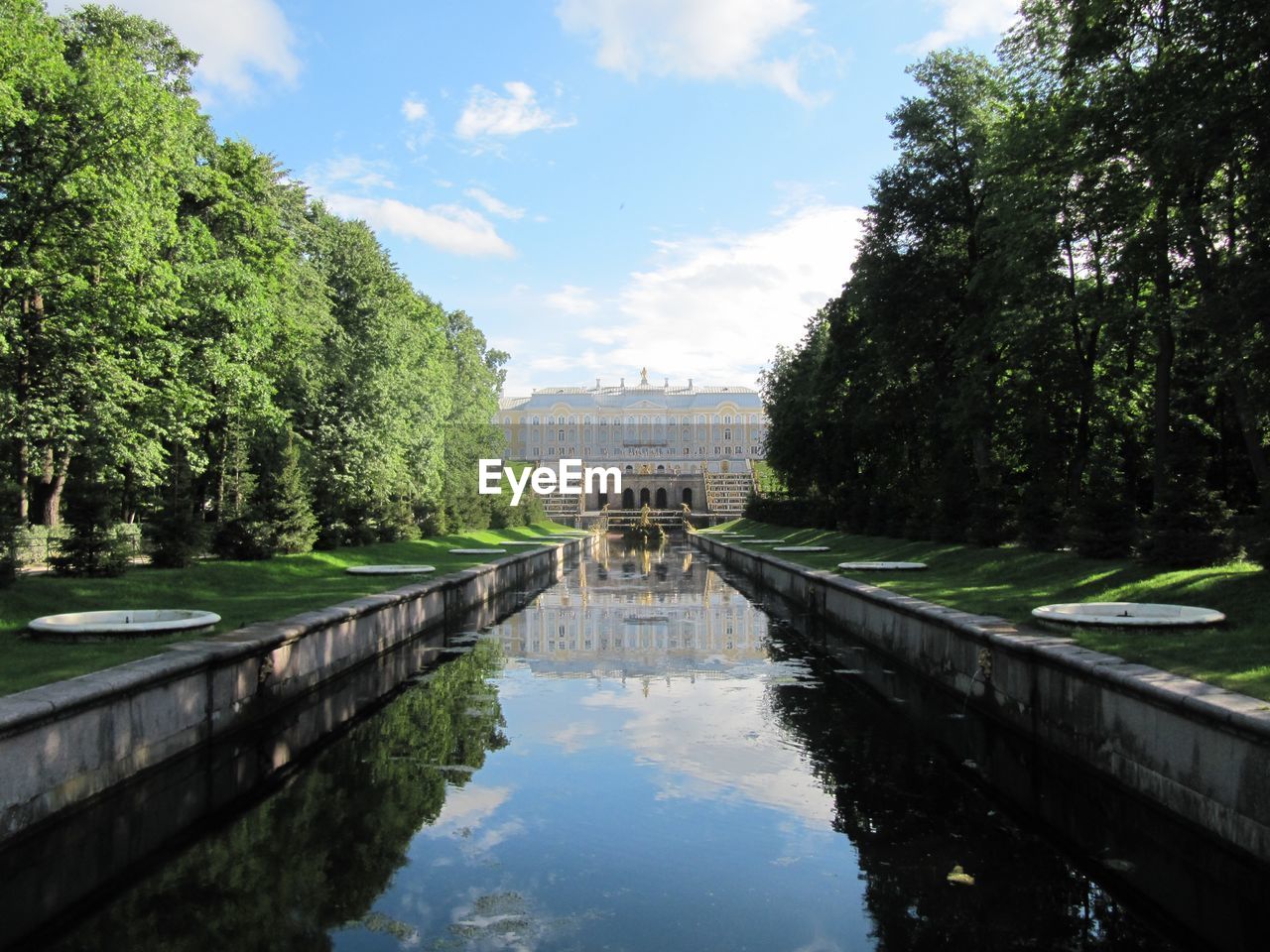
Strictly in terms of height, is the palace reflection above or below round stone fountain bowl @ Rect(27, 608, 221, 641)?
below

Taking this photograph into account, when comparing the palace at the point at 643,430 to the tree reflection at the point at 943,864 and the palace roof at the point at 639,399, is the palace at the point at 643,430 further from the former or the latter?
the tree reflection at the point at 943,864

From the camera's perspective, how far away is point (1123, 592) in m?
12.9

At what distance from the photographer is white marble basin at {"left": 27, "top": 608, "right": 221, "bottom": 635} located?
9641 mm

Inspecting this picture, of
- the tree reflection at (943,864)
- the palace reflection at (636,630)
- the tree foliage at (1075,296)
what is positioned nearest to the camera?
the tree reflection at (943,864)

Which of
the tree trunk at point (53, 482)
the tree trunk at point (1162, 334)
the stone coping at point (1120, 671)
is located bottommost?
the stone coping at point (1120, 671)

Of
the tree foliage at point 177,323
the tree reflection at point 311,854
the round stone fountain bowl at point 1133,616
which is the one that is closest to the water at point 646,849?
the tree reflection at point 311,854

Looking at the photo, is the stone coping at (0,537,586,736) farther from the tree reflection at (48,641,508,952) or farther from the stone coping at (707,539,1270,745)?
the stone coping at (707,539,1270,745)

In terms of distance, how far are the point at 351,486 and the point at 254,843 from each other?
71.8ft

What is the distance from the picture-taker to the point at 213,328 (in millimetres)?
22844

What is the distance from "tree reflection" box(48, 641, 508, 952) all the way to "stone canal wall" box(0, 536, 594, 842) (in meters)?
0.99

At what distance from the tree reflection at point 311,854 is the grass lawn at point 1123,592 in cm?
596

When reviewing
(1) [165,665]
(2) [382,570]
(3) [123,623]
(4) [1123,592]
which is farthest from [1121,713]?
(2) [382,570]

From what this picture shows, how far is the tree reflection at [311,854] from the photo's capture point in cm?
534

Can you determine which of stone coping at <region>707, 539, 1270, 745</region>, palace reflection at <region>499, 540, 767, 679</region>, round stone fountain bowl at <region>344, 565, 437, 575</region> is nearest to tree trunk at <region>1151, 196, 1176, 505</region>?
stone coping at <region>707, 539, 1270, 745</region>
